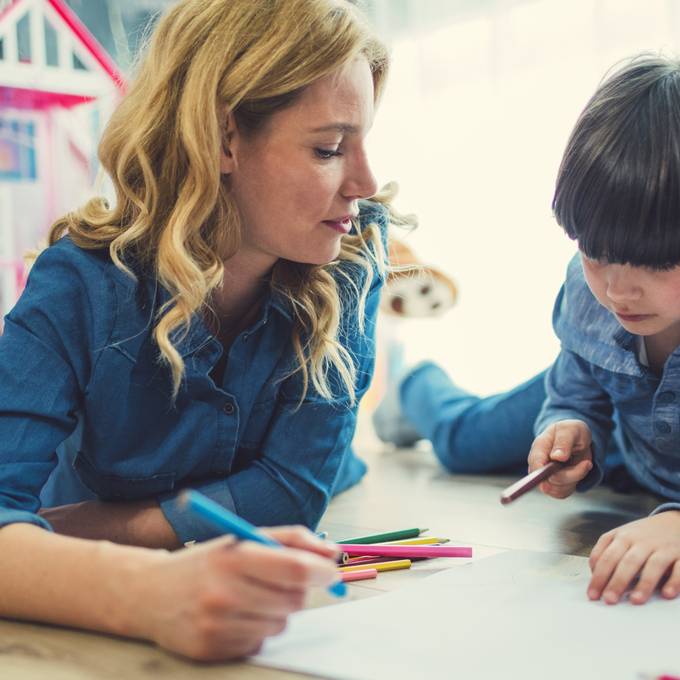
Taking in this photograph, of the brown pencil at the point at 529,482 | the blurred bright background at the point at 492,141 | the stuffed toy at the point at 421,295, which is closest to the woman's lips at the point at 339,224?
the brown pencil at the point at 529,482

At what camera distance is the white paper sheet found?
0.54 m

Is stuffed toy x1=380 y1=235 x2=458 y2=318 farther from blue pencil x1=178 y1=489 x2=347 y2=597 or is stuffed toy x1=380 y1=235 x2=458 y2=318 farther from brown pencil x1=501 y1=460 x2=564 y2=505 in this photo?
blue pencil x1=178 y1=489 x2=347 y2=597

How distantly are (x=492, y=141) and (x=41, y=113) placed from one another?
40.4 inches

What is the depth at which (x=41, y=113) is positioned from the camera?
1452 mm

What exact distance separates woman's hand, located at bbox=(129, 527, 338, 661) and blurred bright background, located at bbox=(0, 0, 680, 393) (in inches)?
59.0

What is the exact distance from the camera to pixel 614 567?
701mm

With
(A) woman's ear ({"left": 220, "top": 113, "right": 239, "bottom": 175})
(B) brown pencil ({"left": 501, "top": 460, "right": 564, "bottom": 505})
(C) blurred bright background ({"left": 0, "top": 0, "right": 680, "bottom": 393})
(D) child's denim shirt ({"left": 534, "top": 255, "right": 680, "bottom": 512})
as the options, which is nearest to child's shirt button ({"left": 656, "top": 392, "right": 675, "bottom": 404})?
(D) child's denim shirt ({"left": 534, "top": 255, "right": 680, "bottom": 512})

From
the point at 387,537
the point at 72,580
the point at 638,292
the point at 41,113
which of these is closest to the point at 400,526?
the point at 387,537

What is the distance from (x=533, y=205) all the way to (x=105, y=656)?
1.64 metres

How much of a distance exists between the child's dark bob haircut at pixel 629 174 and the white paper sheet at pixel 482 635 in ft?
0.89

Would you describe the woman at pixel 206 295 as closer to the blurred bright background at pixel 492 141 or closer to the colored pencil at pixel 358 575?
the colored pencil at pixel 358 575

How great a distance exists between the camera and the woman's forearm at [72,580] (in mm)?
572

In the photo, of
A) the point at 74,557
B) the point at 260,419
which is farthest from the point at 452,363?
the point at 74,557

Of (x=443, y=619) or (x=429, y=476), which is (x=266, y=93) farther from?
(x=429, y=476)
